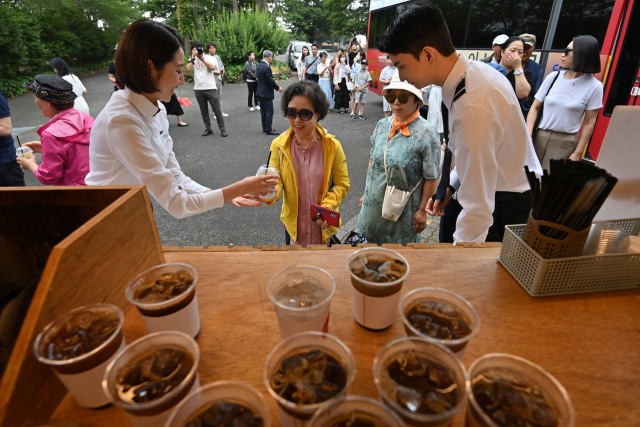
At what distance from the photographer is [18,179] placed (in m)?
3.90

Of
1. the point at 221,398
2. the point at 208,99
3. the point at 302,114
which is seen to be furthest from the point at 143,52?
the point at 208,99

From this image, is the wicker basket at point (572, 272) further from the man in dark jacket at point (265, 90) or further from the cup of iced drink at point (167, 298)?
the man in dark jacket at point (265, 90)

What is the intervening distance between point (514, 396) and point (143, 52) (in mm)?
2202

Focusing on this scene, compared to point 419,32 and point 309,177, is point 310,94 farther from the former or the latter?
point 419,32

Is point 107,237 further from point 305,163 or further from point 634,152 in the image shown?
point 634,152

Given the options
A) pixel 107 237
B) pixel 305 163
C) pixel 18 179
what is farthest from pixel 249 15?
pixel 107 237

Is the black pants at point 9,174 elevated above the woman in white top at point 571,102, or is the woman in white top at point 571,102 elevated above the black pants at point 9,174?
the woman in white top at point 571,102

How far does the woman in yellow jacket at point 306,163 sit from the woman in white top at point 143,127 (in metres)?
0.64

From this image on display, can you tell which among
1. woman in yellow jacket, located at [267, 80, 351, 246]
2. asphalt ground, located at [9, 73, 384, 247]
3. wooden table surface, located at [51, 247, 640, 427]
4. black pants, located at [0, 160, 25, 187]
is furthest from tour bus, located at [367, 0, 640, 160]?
black pants, located at [0, 160, 25, 187]

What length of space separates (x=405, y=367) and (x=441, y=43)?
1.83 meters

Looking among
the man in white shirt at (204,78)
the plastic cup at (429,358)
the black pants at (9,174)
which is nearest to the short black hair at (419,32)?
the plastic cup at (429,358)

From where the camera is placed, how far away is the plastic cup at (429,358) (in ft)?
2.28

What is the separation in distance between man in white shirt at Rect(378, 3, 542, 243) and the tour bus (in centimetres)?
435

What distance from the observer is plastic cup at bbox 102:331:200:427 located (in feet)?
2.46
